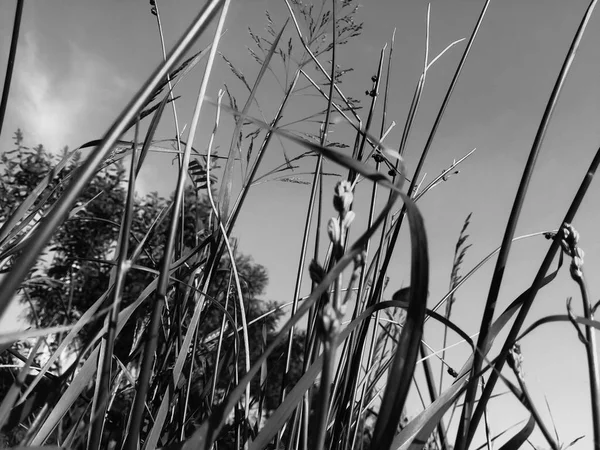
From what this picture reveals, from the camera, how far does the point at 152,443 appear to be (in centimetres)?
52

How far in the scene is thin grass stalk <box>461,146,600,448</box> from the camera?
427mm

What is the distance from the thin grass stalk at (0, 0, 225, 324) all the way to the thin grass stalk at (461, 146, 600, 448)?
1.06 ft

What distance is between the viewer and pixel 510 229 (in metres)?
0.49

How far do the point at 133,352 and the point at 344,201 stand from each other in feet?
2.17

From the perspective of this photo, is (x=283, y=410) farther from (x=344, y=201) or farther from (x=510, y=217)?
(x=510, y=217)

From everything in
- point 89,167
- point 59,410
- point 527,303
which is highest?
point 527,303

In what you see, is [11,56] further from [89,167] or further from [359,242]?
[359,242]

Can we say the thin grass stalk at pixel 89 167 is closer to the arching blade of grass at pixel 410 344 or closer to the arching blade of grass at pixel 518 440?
the arching blade of grass at pixel 410 344

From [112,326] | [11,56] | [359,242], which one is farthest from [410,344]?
[11,56]

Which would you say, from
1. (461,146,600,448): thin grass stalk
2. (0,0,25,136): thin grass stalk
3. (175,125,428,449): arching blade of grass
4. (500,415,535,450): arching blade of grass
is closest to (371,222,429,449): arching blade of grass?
(175,125,428,449): arching blade of grass

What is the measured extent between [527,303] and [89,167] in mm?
385

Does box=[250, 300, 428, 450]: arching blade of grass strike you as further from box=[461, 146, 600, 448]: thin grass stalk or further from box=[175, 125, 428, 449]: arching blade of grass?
box=[461, 146, 600, 448]: thin grass stalk

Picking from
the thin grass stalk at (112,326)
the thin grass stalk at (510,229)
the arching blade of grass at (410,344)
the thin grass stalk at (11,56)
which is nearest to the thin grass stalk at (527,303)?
the thin grass stalk at (510,229)

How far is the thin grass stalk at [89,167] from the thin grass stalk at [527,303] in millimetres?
324
